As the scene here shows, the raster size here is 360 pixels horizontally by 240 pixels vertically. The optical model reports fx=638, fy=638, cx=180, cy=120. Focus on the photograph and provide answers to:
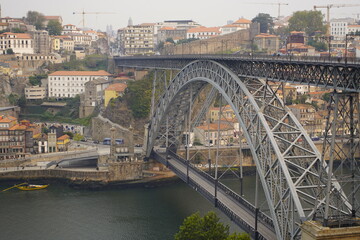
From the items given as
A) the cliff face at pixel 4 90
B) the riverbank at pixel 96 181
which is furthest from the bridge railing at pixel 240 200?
the cliff face at pixel 4 90

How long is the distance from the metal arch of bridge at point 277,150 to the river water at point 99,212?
17.6 ft

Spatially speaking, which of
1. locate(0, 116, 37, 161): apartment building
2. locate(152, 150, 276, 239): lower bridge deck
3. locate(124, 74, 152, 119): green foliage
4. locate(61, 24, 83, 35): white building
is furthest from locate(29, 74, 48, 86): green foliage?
locate(152, 150, 276, 239): lower bridge deck

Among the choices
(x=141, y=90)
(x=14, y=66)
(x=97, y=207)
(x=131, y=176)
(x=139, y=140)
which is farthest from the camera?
(x=14, y=66)

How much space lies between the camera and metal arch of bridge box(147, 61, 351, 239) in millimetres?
18000

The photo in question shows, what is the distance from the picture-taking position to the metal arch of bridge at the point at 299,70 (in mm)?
16859

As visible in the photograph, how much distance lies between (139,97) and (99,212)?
17548 mm

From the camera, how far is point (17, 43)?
63.9 meters

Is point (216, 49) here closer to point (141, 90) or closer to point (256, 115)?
point (141, 90)

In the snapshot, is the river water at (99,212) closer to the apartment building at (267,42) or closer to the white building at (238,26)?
the apartment building at (267,42)

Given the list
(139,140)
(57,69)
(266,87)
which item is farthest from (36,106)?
(266,87)

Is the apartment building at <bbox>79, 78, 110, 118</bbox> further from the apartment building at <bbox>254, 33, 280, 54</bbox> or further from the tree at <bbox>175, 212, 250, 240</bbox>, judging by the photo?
the tree at <bbox>175, 212, 250, 240</bbox>

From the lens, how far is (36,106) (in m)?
54.0

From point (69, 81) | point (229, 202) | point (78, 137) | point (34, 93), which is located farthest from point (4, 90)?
point (229, 202)

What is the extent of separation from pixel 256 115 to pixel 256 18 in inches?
2135
